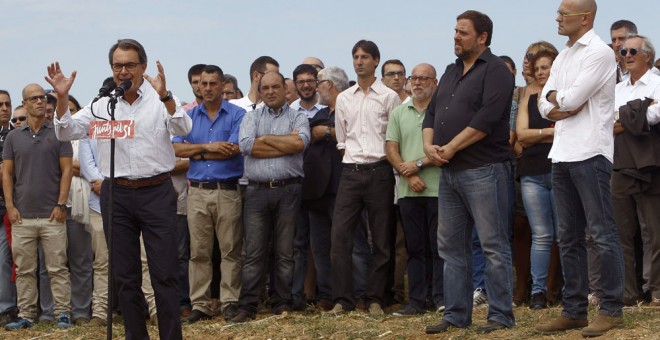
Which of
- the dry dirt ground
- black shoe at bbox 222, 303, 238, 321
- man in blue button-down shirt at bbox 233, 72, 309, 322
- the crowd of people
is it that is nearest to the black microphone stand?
the crowd of people

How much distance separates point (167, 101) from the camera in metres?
8.77

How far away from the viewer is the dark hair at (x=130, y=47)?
8.86m

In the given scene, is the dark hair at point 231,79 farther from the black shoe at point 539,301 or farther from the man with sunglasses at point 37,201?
the black shoe at point 539,301

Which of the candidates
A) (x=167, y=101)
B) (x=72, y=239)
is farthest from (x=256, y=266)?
(x=167, y=101)

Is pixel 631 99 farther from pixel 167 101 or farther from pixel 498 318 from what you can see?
pixel 167 101

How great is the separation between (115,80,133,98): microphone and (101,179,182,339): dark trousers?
0.86m

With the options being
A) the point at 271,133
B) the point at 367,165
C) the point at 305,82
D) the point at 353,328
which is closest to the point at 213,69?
the point at 271,133

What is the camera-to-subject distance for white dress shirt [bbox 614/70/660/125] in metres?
9.99

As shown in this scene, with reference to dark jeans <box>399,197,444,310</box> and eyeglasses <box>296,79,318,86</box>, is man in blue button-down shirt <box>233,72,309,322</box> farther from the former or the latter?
dark jeans <box>399,197,444,310</box>

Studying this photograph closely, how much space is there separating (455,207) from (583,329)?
4.69ft

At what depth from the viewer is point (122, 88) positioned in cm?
838

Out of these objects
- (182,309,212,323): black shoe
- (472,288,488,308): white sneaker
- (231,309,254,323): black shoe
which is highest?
(472,288,488,308): white sneaker

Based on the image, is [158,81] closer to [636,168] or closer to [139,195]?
[139,195]

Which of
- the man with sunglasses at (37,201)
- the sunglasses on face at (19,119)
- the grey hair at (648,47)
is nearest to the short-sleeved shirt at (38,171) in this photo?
the man with sunglasses at (37,201)
